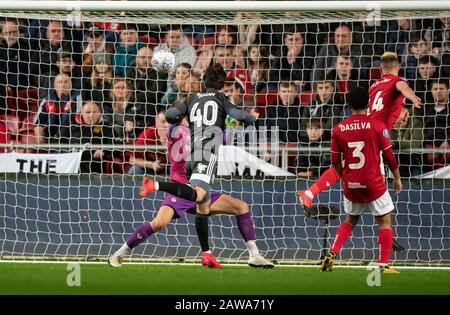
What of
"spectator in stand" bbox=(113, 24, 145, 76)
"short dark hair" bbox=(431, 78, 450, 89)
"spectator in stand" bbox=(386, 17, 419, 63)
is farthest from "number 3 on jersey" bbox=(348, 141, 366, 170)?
"spectator in stand" bbox=(113, 24, 145, 76)

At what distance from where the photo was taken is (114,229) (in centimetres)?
1176

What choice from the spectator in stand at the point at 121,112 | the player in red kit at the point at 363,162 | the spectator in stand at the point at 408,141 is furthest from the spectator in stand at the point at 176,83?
the player in red kit at the point at 363,162

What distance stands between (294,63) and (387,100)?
2.57 metres

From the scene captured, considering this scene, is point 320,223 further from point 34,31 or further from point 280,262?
point 34,31

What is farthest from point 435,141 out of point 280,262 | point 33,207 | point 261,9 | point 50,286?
point 50,286

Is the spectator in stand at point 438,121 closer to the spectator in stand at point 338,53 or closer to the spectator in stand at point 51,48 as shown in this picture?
the spectator in stand at point 338,53

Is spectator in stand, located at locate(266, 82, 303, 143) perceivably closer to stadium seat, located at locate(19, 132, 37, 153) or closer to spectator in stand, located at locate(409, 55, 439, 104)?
spectator in stand, located at locate(409, 55, 439, 104)

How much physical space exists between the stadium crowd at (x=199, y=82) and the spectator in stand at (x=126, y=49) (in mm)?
14

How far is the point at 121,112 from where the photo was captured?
12164 mm

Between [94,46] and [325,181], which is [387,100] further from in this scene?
[94,46]

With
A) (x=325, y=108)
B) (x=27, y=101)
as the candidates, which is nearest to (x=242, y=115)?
(x=325, y=108)

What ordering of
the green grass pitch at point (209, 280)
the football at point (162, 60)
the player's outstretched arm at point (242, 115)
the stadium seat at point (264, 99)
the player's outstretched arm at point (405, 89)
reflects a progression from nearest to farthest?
the green grass pitch at point (209, 280)
the player's outstretched arm at point (242, 115)
the player's outstretched arm at point (405, 89)
the football at point (162, 60)
the stadium seat at point (264, 99)

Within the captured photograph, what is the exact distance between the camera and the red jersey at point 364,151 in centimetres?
911

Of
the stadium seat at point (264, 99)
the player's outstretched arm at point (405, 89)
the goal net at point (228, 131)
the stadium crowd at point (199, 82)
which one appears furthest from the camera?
the stadium seat at point (264, 99)
